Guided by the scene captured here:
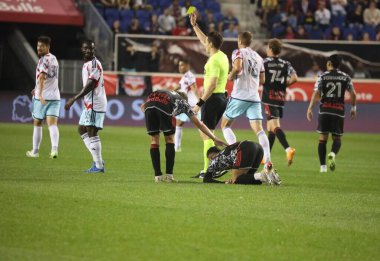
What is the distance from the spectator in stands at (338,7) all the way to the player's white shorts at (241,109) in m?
19.9

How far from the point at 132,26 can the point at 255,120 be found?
1662 centimetres

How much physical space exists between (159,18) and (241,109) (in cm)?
1760

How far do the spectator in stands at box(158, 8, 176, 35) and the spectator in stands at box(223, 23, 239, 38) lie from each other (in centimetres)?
184

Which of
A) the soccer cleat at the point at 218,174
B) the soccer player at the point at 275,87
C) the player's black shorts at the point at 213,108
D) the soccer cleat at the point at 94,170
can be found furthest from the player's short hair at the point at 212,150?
the soccer player at the point at 275,87

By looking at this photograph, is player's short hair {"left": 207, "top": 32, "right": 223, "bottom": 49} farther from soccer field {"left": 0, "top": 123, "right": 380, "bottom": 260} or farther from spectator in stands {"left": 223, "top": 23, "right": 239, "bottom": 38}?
spectator in stands {"left": 223, "top": 23, "right": 239, "bottom": 38}

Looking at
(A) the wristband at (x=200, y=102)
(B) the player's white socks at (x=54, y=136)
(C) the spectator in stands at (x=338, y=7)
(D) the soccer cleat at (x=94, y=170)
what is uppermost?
(C) the spectator in stands at (x=338, y=7)

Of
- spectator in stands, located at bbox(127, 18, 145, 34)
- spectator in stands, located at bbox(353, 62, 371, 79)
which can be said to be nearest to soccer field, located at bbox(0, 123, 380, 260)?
spectator in stands, located at bbox(127, 18, 145, 34)

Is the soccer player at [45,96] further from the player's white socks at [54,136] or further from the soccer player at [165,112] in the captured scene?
the soccer player at [165,112]

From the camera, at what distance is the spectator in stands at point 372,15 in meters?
33.9

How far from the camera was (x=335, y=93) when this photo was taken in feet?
54.7

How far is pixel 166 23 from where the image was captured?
106ft

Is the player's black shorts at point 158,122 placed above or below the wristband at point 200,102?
below

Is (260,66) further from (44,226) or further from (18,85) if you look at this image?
(18,85)

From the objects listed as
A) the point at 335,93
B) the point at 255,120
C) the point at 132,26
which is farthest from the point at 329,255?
the point at 132,26
